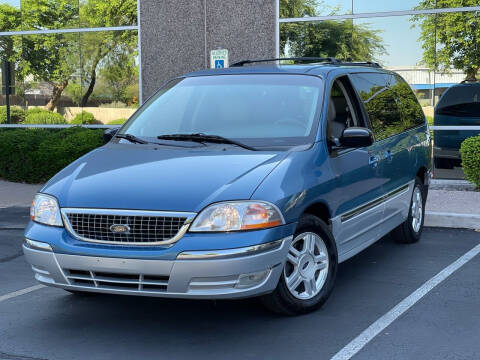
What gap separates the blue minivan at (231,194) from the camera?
177 inches

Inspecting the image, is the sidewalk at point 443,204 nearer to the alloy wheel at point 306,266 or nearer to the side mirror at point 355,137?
the side mirror at point 355,137

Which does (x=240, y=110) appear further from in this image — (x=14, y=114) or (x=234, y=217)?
(x=14, y=114)

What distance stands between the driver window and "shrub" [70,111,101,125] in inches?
409

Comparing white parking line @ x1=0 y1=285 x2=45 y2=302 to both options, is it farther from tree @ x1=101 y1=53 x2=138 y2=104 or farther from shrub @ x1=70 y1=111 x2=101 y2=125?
shrub @ x1=70 y1=111 x2=101 y2=125

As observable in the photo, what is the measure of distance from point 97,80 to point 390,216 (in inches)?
403

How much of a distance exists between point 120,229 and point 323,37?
10.1 m

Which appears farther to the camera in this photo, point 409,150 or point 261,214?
point 409,150

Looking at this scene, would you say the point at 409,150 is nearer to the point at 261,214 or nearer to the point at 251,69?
the point at 251,69

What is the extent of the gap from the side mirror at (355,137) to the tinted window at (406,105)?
5.85ft

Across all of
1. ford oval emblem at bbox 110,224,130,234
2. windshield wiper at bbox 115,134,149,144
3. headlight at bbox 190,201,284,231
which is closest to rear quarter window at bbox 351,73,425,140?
windshield wiper at bbox 115,134,149,144

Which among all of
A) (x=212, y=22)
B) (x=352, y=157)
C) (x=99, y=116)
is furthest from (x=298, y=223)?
(x=99, y=116)

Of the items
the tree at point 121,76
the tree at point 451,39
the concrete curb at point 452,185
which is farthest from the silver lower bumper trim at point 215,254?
the tree at point 121,76

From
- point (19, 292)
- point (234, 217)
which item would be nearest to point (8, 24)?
point (19, 292)

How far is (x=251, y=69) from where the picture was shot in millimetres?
6289
